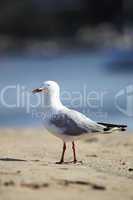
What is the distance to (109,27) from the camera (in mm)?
26438

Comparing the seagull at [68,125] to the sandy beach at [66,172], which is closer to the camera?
the sandy beach at [66,172]

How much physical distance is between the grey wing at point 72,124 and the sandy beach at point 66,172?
1.41 feet

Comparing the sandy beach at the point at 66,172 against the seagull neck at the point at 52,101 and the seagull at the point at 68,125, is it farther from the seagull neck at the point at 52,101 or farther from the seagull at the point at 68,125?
the seagull neck at the point at 52,101

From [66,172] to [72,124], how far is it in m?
1.39

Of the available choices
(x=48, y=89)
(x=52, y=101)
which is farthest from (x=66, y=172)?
(x=48, y=89)

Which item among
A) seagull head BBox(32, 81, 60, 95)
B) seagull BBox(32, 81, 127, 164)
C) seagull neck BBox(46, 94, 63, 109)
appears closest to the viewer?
seagull BBox(32, 81, 127, 164)

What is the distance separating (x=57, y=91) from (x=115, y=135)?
4665 mm

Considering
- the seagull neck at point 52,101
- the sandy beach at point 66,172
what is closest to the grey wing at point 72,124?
the seagull neck at point 52,101

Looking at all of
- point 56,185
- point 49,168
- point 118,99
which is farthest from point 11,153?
point 118,99

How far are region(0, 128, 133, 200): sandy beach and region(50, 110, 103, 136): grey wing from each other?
428mm

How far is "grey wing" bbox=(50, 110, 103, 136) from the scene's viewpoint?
9.75 meters

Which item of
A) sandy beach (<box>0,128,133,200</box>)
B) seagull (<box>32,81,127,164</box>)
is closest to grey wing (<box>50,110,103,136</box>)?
seagull (<box>32,81,127,164</box>)

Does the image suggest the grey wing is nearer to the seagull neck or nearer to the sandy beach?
the seagull neck

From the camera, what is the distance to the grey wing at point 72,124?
9.75 metres
